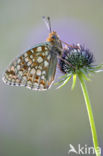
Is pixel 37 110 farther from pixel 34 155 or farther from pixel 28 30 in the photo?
pixel 28 30

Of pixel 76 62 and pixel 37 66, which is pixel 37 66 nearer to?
pixel 37 66

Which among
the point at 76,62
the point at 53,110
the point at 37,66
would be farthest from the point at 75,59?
the point at 53,110

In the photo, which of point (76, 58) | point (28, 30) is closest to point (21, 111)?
point (28, 30)

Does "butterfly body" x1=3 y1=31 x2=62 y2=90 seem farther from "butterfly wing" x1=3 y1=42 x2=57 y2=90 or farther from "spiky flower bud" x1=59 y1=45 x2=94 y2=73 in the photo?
"spiky flower bud" x1=59 y1=45 x2=94 y2=73

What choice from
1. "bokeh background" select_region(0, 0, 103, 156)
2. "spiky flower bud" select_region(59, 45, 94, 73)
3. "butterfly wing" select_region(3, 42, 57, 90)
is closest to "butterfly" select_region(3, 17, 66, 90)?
"butterfly wing" select_region(3, 42, 57, 90)

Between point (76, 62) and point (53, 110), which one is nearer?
point (76, 62)

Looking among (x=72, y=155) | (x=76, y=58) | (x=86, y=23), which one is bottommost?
(x=72, y=155)
